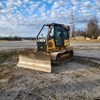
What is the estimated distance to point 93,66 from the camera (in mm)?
10211

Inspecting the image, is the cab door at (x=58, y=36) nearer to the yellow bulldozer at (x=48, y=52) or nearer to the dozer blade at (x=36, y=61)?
the yellow bulldozer at (x=48, y=52)

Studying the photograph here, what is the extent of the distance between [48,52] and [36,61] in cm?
122

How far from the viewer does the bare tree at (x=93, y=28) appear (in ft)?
253

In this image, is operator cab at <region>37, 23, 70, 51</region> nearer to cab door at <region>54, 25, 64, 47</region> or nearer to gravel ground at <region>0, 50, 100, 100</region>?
cab door at <region>54, 25, 64, 47</region>

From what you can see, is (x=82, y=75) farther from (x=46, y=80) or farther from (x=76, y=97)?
(x=76, y=97)

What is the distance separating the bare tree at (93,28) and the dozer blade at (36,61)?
6997cm

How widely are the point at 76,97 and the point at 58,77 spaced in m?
2.36

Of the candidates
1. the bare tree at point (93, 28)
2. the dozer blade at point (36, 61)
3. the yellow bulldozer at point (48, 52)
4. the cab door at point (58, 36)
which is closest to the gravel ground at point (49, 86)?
the dozer blade at point (36, 61)

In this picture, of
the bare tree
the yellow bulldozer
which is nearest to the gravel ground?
the yellow bulldozer

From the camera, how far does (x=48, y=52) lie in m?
10.6

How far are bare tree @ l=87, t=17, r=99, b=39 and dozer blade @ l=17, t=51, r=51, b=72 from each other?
6997cm

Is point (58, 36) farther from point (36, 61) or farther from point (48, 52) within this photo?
point (36, 61)

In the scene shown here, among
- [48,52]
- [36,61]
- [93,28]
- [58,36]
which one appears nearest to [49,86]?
[36,61]

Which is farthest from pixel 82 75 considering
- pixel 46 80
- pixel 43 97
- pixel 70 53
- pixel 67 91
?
pixel 70 53
